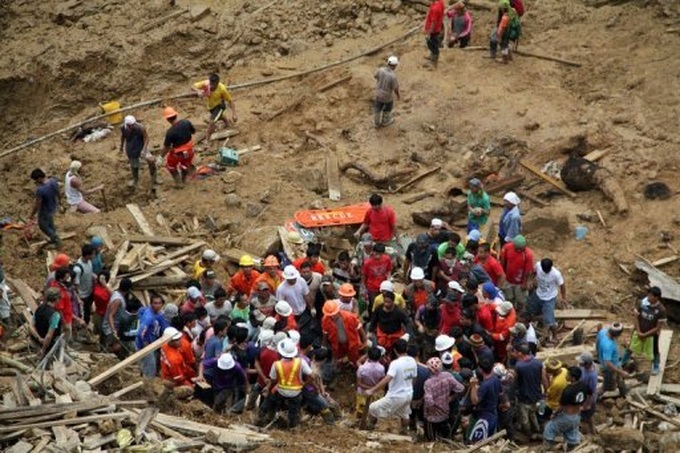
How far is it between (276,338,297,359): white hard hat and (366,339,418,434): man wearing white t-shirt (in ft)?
3.92

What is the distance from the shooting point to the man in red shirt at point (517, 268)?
17891mm

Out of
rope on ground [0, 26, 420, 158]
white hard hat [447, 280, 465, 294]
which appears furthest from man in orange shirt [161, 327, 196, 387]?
rope on ground [0, 26, 420, 158]

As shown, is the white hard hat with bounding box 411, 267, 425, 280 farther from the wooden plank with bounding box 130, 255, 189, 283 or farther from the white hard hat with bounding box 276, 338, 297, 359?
the wooden plank with bounding box 130, 255, 189, 283

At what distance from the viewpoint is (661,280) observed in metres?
19.1

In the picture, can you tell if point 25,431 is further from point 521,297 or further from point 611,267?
point 611,267

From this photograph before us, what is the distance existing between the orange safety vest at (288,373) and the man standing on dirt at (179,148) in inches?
272

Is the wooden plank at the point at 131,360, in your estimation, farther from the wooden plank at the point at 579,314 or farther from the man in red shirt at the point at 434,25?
the man in red shirt at the point at 434,25

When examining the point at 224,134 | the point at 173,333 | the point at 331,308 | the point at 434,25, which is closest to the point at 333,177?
the point at 224,134

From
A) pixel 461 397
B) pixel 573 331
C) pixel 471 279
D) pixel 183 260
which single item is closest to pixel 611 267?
pixel 573 331

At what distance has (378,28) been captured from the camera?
84.5ft

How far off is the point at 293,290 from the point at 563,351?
4.07m

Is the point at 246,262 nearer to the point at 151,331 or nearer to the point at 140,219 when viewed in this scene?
the point at 151,331

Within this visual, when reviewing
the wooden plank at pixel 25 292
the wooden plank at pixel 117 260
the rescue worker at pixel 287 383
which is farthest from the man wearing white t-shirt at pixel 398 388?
the wooden plank at pixel 25 292

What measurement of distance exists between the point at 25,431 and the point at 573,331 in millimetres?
8275
